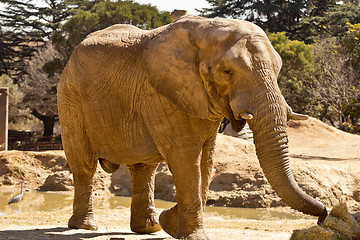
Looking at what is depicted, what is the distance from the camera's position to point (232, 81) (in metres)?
5.39

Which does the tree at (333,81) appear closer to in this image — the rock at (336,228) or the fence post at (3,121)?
the fence post at (3,121)

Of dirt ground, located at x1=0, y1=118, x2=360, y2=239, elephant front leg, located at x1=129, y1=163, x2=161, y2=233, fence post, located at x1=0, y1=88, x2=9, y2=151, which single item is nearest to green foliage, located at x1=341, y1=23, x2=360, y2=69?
dirt ground, located at x1=0, y1=118, x2=360, y2=239

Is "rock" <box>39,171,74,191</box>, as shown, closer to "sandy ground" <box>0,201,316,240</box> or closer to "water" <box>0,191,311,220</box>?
"water" <box>0,191,311,220</box>

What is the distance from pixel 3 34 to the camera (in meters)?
42.0

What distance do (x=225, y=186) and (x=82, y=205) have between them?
683 cm

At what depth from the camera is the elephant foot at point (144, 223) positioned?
736 centimetres

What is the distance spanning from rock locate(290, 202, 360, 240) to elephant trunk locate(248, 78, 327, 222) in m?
0.24

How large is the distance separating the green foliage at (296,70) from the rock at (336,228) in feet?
91.1

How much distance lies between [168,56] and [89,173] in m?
2.42

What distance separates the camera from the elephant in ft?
16.9

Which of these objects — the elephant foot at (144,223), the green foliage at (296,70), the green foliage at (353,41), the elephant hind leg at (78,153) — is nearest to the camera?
the elephant hind leg at (78,153)

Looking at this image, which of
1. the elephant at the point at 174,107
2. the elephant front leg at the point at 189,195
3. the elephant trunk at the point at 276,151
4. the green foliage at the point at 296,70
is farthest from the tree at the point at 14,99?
the elephant trunk at the point at 276,151

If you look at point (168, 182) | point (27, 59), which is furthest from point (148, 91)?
point (27, 59)

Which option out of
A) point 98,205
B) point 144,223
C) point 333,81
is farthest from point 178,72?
point 333,81
